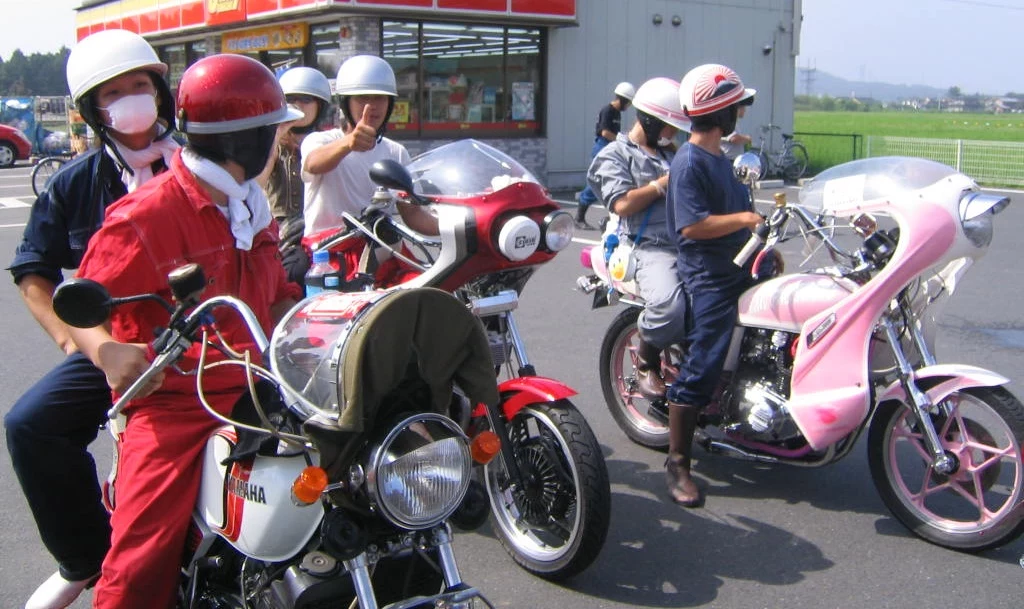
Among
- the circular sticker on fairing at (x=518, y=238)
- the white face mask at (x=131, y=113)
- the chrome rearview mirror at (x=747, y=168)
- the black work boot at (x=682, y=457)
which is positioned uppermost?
the white face mask at (x=131, y=113)

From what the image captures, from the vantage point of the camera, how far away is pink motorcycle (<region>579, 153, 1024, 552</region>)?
3838 mm

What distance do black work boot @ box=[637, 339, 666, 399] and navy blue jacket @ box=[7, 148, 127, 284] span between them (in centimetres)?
252

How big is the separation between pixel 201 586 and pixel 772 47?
21390mm

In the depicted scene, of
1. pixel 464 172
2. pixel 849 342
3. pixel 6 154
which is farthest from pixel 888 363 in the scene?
pixel 6 154

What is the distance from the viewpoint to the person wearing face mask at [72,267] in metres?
3.06

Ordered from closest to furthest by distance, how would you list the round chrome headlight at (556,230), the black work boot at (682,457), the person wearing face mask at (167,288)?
the person wearing face mask at (167,288)
the round chrome headlight at (556,230)
the black work boot at (682,457)

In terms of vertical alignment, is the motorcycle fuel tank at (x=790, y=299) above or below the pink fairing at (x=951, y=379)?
above

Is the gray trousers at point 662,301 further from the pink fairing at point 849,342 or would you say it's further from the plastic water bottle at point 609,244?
the pink fairing at point 849,342

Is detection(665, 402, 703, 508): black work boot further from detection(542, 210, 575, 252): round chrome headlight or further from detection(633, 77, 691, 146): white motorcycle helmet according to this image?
detection(633, 77, 691, 146): white motorcycle helmet

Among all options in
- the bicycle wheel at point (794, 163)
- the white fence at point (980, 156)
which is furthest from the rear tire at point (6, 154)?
the white fence at point (980, 156)

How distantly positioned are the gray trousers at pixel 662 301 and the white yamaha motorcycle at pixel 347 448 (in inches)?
90.1

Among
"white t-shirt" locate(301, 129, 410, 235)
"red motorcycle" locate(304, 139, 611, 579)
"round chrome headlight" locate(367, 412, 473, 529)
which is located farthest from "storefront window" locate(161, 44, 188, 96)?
"round chrome headlight" locate(367, 412, 473, 529)

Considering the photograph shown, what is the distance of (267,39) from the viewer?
64.2 feet

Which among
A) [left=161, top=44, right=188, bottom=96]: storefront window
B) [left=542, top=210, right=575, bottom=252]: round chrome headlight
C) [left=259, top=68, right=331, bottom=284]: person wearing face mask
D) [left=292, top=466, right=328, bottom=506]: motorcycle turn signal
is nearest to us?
[left=292, top=466, right=328, bottom=506]: motorcycle turn signal
